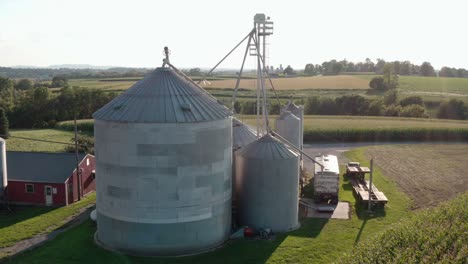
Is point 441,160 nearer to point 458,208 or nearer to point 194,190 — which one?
point 458,208

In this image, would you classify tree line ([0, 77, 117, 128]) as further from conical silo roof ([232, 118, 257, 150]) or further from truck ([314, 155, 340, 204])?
truck ([314, 155, 340, 204])

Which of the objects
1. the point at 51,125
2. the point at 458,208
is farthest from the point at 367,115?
the point at 458,208

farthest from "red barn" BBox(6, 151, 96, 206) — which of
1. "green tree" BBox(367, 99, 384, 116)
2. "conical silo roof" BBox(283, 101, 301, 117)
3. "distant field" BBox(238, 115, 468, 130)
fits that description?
"green tree" BBox(367, 99, 384, 116)

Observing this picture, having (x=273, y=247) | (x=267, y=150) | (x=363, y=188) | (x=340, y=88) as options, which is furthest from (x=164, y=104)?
(x=340, y=88)

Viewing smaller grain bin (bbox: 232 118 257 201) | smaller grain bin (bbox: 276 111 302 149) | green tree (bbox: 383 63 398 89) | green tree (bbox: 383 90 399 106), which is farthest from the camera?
green tree (bbox: 383 63 398 89)

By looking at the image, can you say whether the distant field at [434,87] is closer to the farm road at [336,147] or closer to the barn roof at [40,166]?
the farm road at [336,147]

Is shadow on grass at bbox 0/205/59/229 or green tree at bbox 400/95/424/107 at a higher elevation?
green tree at bbox 400/95/424/107

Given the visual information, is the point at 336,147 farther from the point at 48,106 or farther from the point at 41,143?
the point at 48,106
